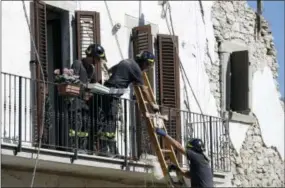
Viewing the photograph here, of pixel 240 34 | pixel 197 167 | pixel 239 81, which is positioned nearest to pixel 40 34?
pixel 197 167

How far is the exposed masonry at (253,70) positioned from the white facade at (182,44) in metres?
0.18

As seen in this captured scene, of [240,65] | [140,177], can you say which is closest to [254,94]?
[240,65]

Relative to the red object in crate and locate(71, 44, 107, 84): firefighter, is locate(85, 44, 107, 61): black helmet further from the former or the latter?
the red object in crate

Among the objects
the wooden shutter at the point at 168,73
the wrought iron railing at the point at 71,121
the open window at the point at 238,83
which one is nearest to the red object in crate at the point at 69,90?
the wrought iron railing at the point at 71,121

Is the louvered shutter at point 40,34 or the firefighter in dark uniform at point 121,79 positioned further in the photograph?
the louvered shutter at point 40,34

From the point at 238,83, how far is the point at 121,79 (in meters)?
5.43

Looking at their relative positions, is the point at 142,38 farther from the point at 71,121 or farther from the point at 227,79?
the point at 71,121

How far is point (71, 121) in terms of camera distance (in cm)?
1147

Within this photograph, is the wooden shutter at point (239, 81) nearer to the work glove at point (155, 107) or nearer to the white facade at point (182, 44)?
the white facade at point (182, 44)

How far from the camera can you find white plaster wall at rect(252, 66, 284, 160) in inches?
674

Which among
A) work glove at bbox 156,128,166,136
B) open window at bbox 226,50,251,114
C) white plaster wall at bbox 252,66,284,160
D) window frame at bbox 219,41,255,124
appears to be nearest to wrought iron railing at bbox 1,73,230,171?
work glove at bbox 156,128,166,136

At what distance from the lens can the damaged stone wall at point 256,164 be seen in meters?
16.2

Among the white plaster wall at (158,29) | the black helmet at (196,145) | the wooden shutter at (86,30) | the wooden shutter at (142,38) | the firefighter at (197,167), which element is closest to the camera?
the firefighter at (197,167)

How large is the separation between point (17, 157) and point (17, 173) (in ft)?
3.45
